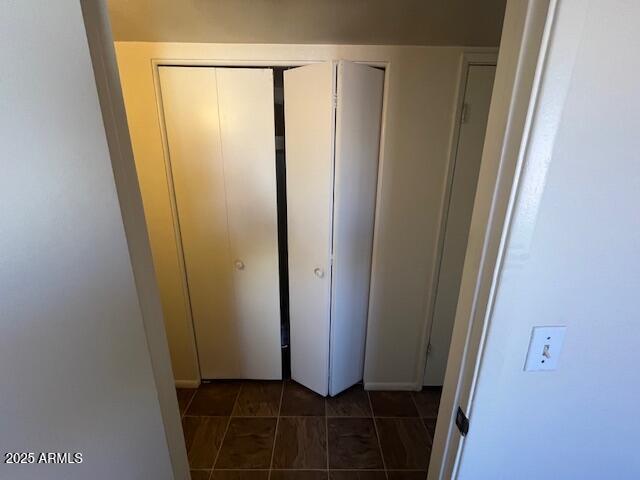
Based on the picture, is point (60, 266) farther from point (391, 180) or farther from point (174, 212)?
point (391, 180)

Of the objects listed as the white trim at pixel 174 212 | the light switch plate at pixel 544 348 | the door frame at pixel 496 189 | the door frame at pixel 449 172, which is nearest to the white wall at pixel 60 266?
the door frame at pixel 496 189

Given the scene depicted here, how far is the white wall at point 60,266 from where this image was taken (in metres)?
0.42

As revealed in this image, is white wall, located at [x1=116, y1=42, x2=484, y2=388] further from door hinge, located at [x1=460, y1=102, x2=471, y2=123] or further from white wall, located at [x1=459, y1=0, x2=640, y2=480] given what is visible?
white wall, located at [x1=459, y1=0, x2=640, y2=480]

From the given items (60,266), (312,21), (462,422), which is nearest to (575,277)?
(462,422)

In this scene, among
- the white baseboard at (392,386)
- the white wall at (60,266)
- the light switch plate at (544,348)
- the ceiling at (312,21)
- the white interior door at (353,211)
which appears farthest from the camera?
the white baseboard at (392,386)

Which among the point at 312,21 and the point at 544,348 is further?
the point at 312,21

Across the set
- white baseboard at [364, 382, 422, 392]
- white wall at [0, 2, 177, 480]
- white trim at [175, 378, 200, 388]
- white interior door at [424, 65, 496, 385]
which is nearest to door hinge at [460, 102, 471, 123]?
white interior door at [424, 65, 496, 385]

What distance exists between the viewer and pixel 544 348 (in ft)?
1.91

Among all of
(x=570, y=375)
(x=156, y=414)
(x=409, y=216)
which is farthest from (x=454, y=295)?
(x=156, y=414)

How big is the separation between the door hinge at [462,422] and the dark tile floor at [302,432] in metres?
1.04

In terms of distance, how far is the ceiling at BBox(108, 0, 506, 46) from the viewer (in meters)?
1.10

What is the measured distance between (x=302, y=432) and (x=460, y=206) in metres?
1.66

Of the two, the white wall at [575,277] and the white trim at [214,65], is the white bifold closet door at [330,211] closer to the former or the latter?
the white trim at [214,65]

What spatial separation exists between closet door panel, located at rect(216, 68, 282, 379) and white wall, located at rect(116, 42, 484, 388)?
0.57 feet
